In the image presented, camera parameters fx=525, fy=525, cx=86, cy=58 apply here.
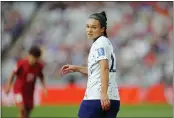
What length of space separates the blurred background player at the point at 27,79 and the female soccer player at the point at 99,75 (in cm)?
490

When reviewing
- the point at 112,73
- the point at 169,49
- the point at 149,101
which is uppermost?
the point at 112,73

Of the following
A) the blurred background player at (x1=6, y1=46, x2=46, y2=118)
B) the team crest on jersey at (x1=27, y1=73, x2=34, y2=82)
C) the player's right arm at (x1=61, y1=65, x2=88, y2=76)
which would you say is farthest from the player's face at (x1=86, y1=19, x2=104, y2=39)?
the team crest on jersey at (x1=27, y1=73, x2=34, y2=82)

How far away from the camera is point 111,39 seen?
80.1 ft

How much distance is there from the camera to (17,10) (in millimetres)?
24016

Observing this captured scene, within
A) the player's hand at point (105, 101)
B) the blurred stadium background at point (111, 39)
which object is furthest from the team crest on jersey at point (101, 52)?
the blurred stadium background at point (111, 39)

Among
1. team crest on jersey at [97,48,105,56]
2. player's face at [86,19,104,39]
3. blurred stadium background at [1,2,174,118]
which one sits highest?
player's face at [86,19,104,39]

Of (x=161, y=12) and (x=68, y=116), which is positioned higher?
(x=161, y=12)

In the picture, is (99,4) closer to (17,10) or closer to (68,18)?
(68,18)

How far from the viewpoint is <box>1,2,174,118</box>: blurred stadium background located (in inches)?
879

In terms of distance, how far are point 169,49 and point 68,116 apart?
10.5 m

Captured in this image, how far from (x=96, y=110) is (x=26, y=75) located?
5152 mm

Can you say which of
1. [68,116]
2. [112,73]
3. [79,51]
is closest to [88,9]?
[79,51]

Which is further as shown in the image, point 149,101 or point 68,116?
point 149,101

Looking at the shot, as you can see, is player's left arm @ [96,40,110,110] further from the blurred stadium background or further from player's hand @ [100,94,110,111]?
the blurred stadium background
